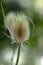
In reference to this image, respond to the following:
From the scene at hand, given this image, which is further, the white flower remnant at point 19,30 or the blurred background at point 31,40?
the blurred background at point 31,40

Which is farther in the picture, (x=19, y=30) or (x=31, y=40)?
(x=31, y=40)

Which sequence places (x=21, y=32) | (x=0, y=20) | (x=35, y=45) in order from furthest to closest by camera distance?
(x=35, y=45) → (x=0, y=20) → (x=21, y=32)

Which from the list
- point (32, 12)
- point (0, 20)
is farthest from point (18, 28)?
point (32, 12)

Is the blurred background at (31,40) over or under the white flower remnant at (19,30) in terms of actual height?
under

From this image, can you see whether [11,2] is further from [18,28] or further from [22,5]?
[18,28]

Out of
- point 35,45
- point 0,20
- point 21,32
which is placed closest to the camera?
point 21,32

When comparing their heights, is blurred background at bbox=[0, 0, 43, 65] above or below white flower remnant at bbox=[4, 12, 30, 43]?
below

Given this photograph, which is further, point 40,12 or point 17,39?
point 40,12

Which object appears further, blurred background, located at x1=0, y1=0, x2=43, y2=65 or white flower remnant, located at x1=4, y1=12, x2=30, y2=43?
blurred background, located at x1=0, y1=0, x2=43, y2=65
